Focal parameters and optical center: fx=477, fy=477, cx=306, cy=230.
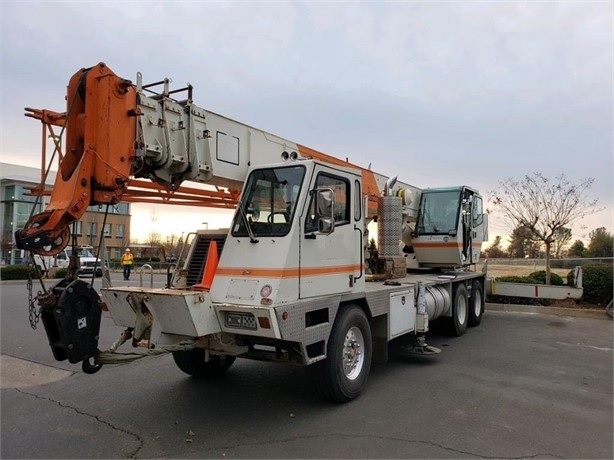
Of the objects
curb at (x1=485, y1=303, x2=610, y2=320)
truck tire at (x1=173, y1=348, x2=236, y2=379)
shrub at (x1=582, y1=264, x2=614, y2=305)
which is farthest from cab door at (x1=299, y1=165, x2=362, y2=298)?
shrub at (x1=582, y1=264, x2=614, y2=305)

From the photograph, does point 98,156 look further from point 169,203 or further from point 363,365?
point 363,365

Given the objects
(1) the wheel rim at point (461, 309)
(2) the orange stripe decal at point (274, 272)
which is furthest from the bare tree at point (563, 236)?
(2) the orange stripe decal at point (274, 272)

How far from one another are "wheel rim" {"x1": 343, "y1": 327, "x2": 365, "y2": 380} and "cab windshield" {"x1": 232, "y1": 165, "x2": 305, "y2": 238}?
167cm

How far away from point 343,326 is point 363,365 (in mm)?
762

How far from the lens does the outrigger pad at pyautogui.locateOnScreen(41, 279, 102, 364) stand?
435 cm

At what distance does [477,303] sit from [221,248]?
8402 mm

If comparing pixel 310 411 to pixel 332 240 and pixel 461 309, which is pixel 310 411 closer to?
pixel 332 240

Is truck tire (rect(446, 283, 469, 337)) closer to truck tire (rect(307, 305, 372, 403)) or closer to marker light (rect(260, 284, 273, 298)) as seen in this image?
truck tire (rect(307, 305, 372, 403))

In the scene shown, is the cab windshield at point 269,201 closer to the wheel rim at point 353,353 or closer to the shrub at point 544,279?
the wheel rim at point 353,353

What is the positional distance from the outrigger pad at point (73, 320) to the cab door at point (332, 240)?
213 centimetres

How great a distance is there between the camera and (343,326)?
579cm

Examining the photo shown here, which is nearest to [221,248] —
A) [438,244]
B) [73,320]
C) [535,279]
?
[73,320]

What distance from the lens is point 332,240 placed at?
5.91 m

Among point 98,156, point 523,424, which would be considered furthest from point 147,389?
point 523,424
